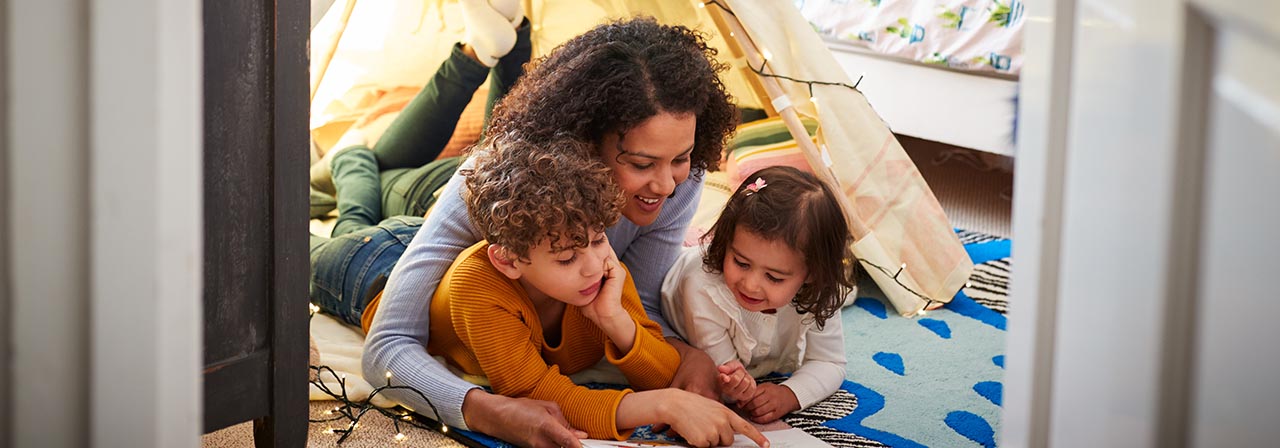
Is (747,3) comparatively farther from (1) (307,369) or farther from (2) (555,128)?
(1) (307,369)

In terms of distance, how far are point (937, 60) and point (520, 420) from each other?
6.20ft

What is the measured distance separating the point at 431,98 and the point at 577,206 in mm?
934

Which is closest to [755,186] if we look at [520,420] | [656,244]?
[656,244]

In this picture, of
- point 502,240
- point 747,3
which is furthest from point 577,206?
point 747,3

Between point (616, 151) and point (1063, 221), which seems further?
Answer: point (616, 151)

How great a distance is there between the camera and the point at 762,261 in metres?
1.57

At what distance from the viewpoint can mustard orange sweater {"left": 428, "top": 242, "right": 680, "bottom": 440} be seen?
4.69 ft

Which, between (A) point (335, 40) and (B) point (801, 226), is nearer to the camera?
(B) point (801, 226)

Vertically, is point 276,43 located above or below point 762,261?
above

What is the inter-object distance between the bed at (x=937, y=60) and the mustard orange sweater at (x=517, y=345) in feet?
5.03

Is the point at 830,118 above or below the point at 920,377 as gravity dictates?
above

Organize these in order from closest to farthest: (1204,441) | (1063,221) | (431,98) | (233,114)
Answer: (1204,441) → (1063,221) → (233,114) → (431,98)

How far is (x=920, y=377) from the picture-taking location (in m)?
1.76

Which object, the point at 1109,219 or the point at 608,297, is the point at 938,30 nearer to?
the point at 608,297
